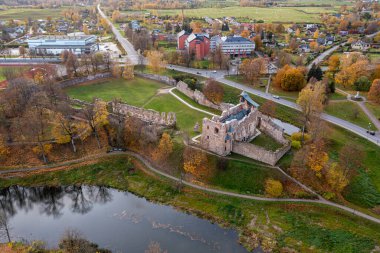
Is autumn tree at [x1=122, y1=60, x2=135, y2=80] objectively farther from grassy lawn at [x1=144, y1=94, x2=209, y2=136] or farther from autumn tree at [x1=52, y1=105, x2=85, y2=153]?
autumn tree at [x1=52, y1=105, x2=85, y2=153]

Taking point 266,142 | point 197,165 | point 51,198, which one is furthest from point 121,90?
point 266,142

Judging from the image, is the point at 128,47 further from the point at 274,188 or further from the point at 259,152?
the point at 274,188

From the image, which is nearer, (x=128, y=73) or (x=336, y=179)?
(x=336, y=179)

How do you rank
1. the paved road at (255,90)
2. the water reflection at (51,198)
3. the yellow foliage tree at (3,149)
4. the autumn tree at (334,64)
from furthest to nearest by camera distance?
1. the autumn tree at (334,64)
2. the paved road at (255,90)
3. the yellow foliage tree at (3,149)
4. the water reflection at (51,198)

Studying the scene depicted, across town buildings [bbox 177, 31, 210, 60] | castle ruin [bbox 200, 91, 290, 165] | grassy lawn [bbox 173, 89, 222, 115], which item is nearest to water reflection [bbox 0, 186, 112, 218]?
castle ruin [bbox 200, 91, 290, 165]

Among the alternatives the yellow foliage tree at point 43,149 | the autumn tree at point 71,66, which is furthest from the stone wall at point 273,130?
the autumn tree at point 71,66

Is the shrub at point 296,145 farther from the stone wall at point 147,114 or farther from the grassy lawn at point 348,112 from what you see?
the stone wall at point 147,114
